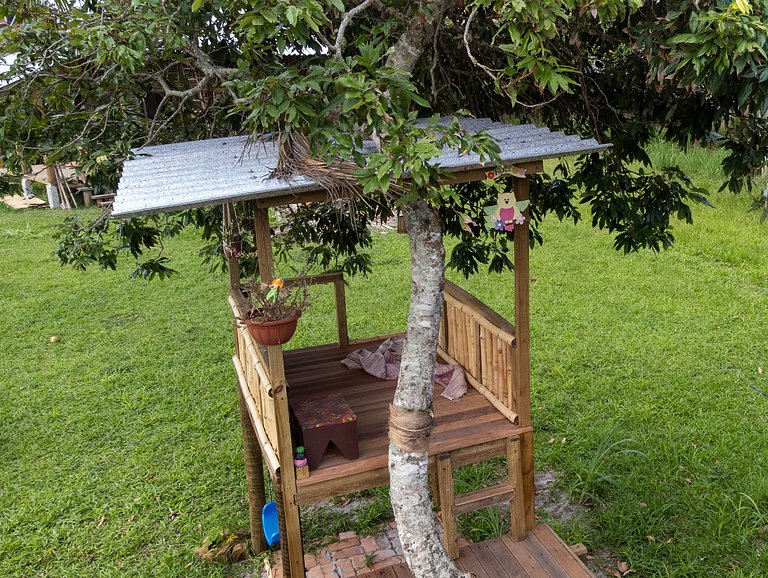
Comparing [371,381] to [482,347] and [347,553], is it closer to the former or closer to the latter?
[482,347]

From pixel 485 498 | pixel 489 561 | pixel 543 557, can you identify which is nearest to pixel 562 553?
pixel 543 557

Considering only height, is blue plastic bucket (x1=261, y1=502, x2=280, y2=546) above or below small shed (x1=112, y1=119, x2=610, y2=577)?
below

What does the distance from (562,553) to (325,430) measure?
156cm

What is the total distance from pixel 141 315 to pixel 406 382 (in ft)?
24.2

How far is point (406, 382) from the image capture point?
3.55 metres

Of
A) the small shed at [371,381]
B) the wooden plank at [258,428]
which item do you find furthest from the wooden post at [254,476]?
the wooden plank at [258,428]

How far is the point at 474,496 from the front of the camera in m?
4.16

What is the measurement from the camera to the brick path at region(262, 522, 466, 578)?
4.74m

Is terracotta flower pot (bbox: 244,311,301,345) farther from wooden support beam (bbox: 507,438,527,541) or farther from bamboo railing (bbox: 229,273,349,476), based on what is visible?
wooden support beam (bbox: 507,438,527,541)

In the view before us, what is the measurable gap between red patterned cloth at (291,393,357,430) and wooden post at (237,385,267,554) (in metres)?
0.95

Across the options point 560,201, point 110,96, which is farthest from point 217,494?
point 560,201

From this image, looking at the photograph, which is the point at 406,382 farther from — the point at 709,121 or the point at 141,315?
the point at 141,315

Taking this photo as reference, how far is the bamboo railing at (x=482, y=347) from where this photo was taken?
4.21 meters

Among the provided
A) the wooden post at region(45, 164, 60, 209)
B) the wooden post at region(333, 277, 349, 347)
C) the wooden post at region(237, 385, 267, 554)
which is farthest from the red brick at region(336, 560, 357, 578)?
the wooden post at region(45, 164, 60, 209)
